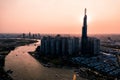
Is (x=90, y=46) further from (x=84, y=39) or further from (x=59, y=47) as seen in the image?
(x=59, y=47)

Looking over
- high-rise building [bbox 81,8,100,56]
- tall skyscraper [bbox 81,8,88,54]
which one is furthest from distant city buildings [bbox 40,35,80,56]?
high-rise building [bbox 81,8,100,56]

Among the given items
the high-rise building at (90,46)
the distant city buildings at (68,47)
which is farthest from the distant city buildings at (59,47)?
the high-rise building at (90,46)

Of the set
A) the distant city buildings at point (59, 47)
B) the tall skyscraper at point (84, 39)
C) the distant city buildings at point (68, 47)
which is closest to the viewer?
the distant city buildings at point (59, 47)

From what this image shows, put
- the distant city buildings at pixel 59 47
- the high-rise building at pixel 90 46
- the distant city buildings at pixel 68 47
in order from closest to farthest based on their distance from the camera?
the distant city buildings at pixel 59 47
the distant city buildings at pixel 68 47
the high-rise building at pixel 90 46

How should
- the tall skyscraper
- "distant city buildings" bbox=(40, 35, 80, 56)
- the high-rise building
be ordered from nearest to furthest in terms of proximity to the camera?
"distant city buildings" bbox=(40, 35, 80, 56) < the high-rise building < the tall skyscraper

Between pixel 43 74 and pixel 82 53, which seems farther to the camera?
pixel 82 53

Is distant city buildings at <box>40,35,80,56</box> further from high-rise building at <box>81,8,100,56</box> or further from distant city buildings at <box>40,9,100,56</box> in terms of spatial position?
high-rise building at <box>81,8,100,56</box>

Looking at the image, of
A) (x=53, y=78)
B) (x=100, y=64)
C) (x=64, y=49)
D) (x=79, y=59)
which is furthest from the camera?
(x=64, y=49)

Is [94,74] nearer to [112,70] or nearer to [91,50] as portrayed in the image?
[112,70]

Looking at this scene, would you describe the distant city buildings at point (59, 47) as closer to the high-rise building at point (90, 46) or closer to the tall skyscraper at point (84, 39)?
the tall skyscraper at point (84, 39)

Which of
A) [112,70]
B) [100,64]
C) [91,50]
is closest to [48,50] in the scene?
[91,50]

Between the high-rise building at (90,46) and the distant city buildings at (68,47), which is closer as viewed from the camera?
the distant city buildings at (68,47)
